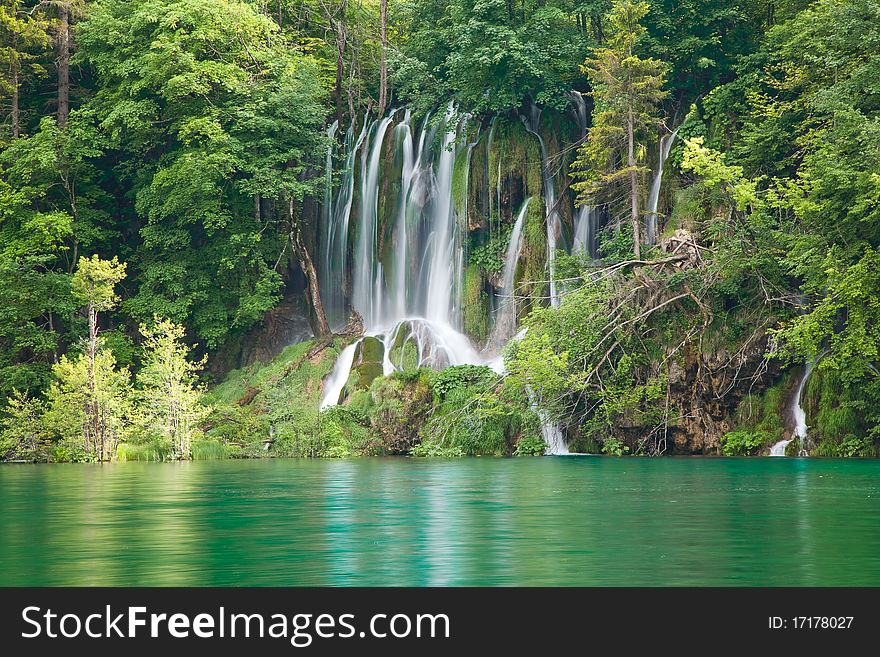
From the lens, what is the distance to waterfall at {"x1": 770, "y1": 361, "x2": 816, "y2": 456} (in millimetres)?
25016

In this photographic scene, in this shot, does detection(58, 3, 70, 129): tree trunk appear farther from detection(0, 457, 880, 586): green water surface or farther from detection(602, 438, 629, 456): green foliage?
detection(602, 438, 629, 456): green foliage

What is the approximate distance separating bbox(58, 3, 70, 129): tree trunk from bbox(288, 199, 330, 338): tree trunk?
29.0ft

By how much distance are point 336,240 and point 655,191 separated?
12.0 m

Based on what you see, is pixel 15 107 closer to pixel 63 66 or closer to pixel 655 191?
pixel 63 66

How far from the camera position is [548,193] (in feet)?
118

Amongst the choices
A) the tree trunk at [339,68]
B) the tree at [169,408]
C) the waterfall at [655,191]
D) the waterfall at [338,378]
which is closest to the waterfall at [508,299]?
the waterfall at [655,191]

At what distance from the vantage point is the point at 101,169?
134 feet

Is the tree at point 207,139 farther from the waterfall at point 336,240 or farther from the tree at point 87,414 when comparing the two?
the tree at point 87,414

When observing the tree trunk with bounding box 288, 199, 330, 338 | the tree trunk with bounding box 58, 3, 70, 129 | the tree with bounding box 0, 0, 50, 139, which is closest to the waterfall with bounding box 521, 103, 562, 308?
the tree trunk with bounding box 288, 199, 330, 338

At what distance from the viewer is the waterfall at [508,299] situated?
3509cm

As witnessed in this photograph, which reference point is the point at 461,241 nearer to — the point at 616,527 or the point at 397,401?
the point at 397,401

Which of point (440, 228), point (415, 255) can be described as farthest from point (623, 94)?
point (415, 255)

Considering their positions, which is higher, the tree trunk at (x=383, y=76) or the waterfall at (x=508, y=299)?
the tree trunk at (x=383, y=76)

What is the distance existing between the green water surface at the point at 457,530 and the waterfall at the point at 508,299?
1575cm
